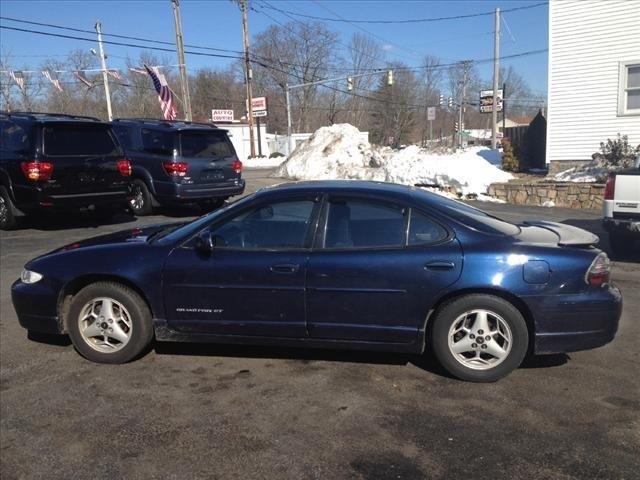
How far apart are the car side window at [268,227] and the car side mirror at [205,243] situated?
3.3 inches

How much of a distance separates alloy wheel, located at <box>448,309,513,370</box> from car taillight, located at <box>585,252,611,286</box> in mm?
661

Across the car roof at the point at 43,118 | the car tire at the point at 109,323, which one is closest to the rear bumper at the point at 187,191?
the car roof at the point at 43,118

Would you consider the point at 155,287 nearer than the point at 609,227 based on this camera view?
Yes

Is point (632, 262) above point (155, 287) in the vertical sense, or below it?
below

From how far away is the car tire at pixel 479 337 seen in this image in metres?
3.90

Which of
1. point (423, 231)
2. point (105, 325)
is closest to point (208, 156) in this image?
point (105, 325)

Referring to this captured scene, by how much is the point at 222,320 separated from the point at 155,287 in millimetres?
566

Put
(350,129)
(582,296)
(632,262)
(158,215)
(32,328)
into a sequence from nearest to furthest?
(582,296) → (32,328) → (632,262) → (158,215) → (350,129)

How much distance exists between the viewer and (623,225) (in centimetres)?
771

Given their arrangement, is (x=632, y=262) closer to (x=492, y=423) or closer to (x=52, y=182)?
(x=492, y=423)

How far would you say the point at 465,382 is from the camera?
4000mm

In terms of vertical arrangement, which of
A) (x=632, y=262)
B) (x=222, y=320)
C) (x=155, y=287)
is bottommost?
(x=632, y=262)

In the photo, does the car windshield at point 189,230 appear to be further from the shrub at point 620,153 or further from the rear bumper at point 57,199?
the shrub at point 620,153

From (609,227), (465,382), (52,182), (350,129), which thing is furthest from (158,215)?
(350,129)
